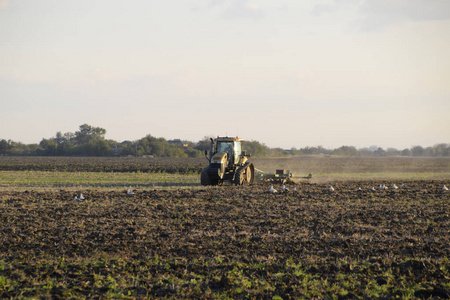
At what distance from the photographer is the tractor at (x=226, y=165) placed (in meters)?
23.0

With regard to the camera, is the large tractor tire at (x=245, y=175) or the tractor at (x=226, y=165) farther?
the large tractor tire at (x=245, y=175)

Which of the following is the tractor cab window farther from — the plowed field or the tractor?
the plowed field

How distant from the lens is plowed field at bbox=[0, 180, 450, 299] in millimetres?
7676

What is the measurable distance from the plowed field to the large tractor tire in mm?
5527

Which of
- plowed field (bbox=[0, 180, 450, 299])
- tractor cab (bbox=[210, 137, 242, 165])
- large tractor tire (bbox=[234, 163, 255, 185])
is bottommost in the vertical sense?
plowed field (bbox=[0, 180, 450, 299])

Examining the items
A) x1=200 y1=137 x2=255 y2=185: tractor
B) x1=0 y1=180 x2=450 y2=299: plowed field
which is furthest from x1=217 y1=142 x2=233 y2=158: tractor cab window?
x1=0 y1=180 x2=450 y2=299: plowed field

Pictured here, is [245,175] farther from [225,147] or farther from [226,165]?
[225,147]

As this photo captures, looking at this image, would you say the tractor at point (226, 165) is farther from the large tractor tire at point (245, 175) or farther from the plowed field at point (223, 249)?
the plowed field at point (223, 249)

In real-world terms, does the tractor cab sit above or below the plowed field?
above

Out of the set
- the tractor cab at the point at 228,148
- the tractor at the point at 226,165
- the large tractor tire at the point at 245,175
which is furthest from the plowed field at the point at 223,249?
the tractor cab at the point at 228,148

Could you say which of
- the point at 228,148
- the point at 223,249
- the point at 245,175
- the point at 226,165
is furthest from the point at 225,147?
the point at 223,249

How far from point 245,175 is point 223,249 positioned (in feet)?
47.0

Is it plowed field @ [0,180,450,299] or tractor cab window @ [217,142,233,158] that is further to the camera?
tractor cab window @ [217,142,233,158]

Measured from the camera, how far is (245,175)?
80.3 feet
